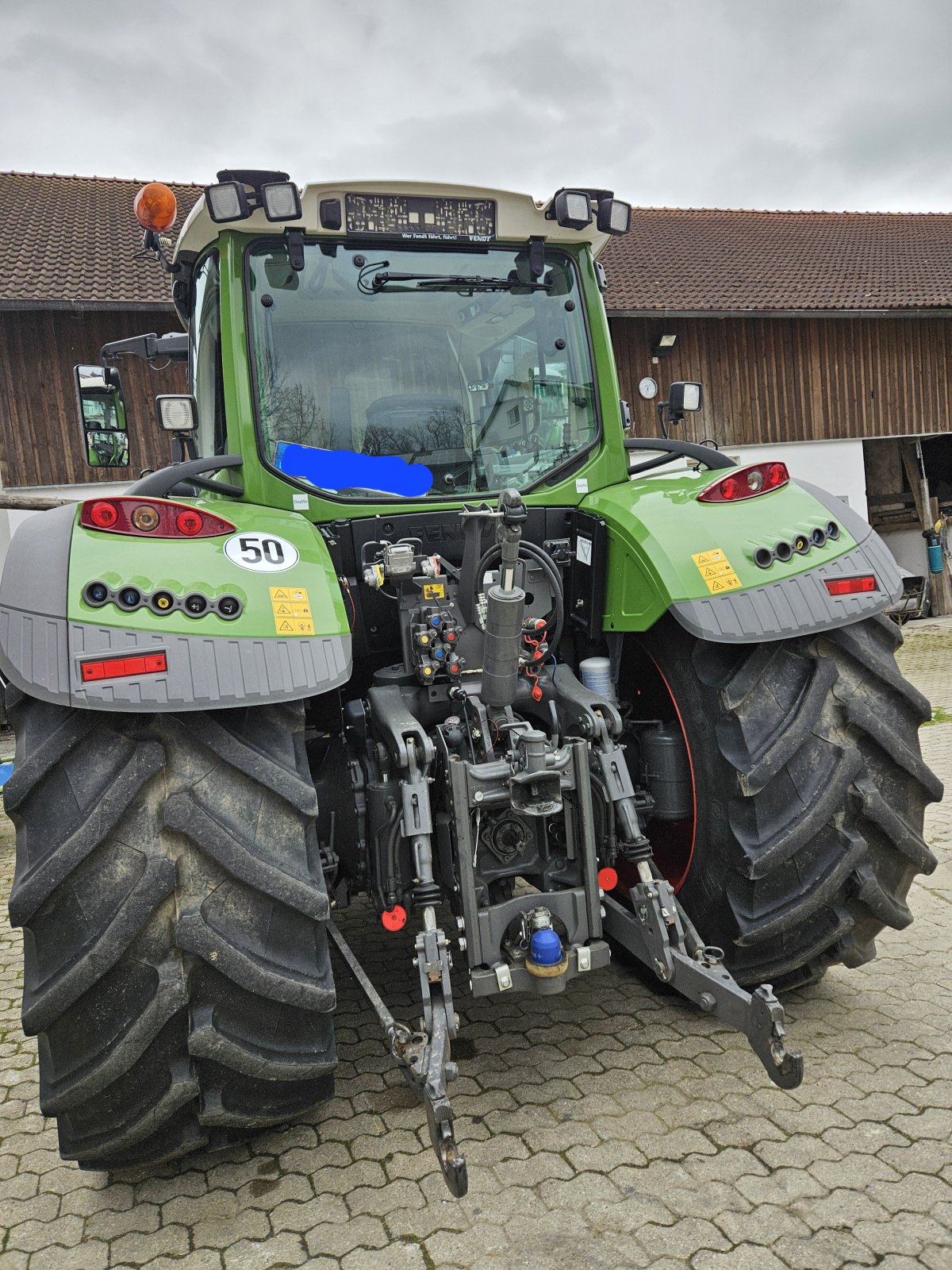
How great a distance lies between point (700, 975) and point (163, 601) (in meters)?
1.66

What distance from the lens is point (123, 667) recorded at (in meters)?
2.11

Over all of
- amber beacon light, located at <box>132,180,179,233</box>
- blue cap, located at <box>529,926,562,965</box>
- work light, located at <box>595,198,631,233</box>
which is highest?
amber beacon light, located at <box>132,180,179,233</box>

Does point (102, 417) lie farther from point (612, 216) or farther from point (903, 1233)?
point (903, 1233)

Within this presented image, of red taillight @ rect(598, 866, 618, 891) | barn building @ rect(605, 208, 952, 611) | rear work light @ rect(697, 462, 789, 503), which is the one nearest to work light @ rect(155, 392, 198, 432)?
rear work light @ rect(697, 462, 789, 503)

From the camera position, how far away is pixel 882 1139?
7.70 ft

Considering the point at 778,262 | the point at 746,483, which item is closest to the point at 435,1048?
the point at 746,483

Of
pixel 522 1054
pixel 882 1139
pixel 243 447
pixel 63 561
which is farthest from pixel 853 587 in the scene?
pixel 63 561

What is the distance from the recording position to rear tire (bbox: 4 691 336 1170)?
2074 mm

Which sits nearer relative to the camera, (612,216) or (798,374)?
(612,216)

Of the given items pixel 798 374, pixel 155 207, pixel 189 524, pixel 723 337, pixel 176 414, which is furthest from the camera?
pixel 798 374

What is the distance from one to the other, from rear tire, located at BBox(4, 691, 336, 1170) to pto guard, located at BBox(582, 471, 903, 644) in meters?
1.22

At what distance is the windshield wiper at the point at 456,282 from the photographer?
323 cm

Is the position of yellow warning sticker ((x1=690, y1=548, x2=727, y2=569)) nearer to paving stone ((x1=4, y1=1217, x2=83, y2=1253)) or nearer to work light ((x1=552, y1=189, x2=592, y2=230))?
work light ((x1=552, y1=189, x2=592, y2=230))

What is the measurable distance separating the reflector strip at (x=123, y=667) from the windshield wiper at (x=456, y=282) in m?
1.70
